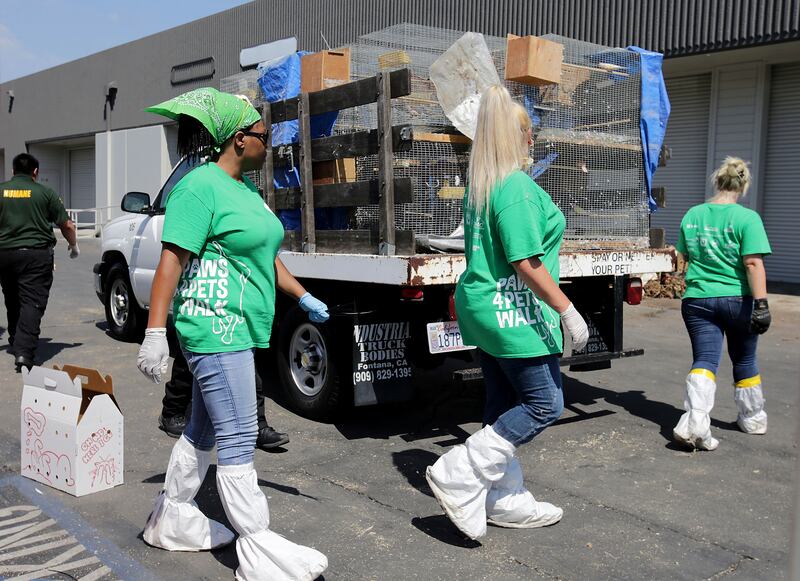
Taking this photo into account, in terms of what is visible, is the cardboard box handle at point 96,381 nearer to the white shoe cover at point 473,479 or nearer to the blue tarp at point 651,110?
the white shoe cover at point 473,479

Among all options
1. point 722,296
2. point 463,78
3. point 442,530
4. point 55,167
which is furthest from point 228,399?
point 55,167

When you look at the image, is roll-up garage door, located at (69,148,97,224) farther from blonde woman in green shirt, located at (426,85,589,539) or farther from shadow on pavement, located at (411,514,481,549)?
blonde woman in green shirt, located at (426,85,589,539)

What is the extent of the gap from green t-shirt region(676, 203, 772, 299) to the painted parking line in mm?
3929

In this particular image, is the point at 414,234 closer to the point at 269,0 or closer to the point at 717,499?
the point at 717,499

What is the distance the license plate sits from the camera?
515 centimetres

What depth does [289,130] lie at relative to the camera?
627cm

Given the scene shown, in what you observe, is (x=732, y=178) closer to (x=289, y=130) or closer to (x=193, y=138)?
(x=289, y=130)

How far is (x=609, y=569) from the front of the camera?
3.57 metres

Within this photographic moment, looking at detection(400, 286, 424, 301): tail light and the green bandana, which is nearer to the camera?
the green bandana

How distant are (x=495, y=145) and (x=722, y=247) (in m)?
2.43

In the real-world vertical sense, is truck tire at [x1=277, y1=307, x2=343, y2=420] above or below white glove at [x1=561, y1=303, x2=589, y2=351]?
below

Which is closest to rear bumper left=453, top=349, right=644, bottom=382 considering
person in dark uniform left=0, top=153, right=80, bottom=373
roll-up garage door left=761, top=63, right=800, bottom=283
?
person in dark uniform left=0, top=153, right=80, bottom=373

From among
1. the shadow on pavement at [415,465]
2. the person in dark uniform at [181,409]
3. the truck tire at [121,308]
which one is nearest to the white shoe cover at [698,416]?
the shadow on pavement at [415,465]

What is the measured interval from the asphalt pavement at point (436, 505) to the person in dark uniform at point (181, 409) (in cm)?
11
